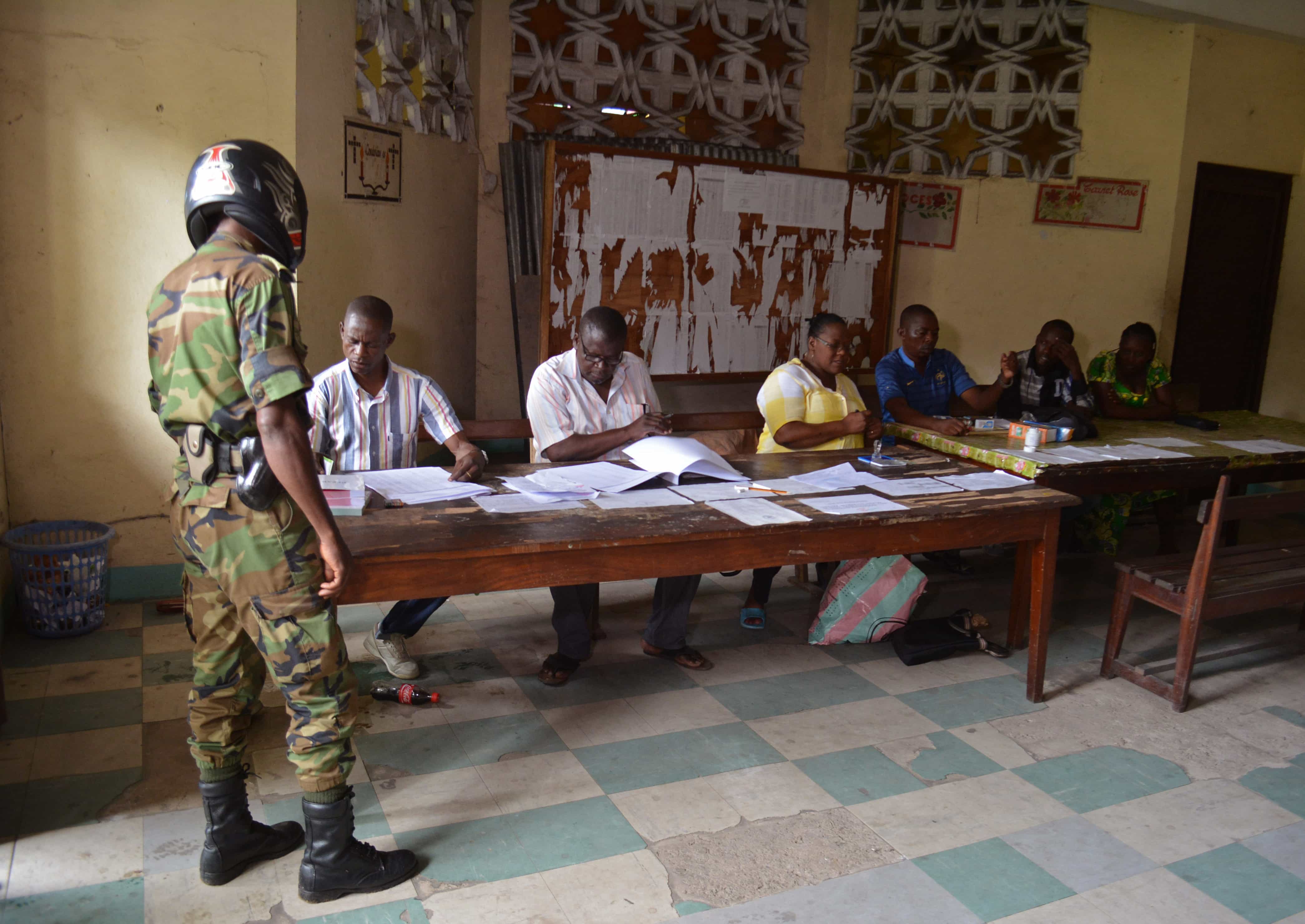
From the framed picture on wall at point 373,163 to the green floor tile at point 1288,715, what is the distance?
4226 mm

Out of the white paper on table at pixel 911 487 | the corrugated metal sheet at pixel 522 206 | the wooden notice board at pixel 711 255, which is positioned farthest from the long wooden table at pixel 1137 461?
the corrugated metal sheet at pixel 522 206

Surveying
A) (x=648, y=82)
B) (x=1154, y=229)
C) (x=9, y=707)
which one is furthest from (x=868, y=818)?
(x=1154, y=229)

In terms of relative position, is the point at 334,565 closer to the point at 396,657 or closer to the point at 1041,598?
the point at 396,657

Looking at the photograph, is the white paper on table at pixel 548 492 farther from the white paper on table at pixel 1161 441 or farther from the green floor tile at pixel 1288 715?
the white paper on table at pixel 1161 441

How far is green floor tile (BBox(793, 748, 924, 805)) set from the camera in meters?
2.83

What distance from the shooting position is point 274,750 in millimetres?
2908

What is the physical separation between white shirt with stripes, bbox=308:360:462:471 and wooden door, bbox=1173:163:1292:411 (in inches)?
200

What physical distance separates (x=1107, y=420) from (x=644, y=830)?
362cm

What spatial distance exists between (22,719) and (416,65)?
324cm

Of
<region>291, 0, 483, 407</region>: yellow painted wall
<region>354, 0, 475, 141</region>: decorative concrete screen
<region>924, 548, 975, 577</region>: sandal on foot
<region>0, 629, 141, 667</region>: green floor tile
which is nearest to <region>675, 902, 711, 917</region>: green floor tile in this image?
<region>0, 629, 141, 667</region>: green floor tile

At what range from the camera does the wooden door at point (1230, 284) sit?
6.32m

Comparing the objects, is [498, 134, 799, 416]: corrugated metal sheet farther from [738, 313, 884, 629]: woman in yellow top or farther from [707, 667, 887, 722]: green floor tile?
[707, 667, 887, 722]: green floor tile

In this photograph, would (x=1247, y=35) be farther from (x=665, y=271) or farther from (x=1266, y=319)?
(x=665, y=271)

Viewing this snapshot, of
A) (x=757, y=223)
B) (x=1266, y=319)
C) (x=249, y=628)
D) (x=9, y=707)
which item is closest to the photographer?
(x=249, y=628)
